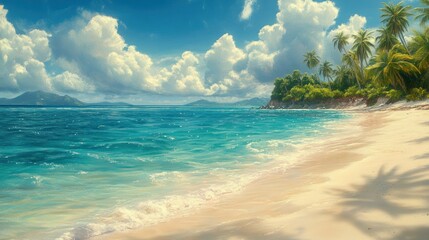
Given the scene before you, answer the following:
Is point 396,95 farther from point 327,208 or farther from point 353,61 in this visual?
point 327,208

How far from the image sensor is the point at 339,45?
3378 inches

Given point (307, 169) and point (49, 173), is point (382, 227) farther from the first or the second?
point (49, 173)

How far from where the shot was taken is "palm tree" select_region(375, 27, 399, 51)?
6139cm

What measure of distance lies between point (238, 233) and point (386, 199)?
290cm

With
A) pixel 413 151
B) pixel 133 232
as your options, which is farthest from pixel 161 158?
pixel 413 151

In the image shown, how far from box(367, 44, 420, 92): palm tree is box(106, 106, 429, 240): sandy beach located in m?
46.0

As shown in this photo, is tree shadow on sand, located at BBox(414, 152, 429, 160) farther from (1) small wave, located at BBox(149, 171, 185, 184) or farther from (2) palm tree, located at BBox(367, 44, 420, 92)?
(2) palm tree, located at BBox(367, 44, 420, 92)

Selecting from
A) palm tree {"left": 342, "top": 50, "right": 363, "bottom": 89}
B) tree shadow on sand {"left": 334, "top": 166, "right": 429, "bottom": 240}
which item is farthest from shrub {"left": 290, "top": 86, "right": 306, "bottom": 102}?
tree shadow on sand {"left": 334, "top": 166, "right": 429, "bottom": 240}

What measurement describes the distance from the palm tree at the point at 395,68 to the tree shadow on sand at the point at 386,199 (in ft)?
158

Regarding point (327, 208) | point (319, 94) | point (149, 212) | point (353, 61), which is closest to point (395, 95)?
point (353, 61)

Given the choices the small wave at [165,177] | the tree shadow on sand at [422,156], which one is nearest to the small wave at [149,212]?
the small wave at [165,177]

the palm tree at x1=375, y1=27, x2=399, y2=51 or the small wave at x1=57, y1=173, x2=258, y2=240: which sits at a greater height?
the palm tree at x1=375, y1=27, x2=399, y2=51

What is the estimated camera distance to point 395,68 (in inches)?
1881

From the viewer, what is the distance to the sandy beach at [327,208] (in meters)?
4.43
